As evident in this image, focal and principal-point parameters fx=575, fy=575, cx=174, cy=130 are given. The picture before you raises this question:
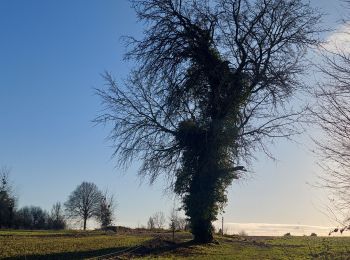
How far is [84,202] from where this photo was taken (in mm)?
113188

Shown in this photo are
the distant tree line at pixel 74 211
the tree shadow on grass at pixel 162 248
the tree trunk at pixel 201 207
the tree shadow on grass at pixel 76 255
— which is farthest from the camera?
the distant tree line at pixel 74 211

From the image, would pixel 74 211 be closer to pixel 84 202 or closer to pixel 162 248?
pixel 84 202

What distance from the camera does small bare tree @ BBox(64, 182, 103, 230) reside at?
368 ft

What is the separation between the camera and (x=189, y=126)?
34.4 meters

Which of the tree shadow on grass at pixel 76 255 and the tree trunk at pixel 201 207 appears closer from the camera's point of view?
the tree shadow on grass at pixel 76 255

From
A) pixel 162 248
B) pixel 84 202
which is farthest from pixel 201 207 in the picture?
pixel 84 202

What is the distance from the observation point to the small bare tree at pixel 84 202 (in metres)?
112

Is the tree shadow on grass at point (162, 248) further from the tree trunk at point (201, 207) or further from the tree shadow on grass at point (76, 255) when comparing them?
the tree shadow on grass at point (76, 255)

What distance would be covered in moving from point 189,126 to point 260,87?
4926 millimetres

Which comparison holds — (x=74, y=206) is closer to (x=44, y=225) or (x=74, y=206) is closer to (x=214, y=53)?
(x=44, y=225)

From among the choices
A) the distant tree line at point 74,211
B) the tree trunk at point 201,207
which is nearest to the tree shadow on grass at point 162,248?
the tree trunk at point 201,207

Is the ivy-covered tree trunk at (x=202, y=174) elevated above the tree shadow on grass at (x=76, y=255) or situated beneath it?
elevated above

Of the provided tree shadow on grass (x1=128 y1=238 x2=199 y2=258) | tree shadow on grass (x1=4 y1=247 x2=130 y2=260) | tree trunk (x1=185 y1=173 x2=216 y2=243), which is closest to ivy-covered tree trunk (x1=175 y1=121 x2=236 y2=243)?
tree trunk (x1=185 y1=173 x2=216 y2=243)

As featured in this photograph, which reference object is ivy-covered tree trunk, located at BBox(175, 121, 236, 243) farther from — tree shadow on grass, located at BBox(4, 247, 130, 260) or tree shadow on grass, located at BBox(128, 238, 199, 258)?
tree shadow on grass, located at BBox(4, 247, 130, 260)
